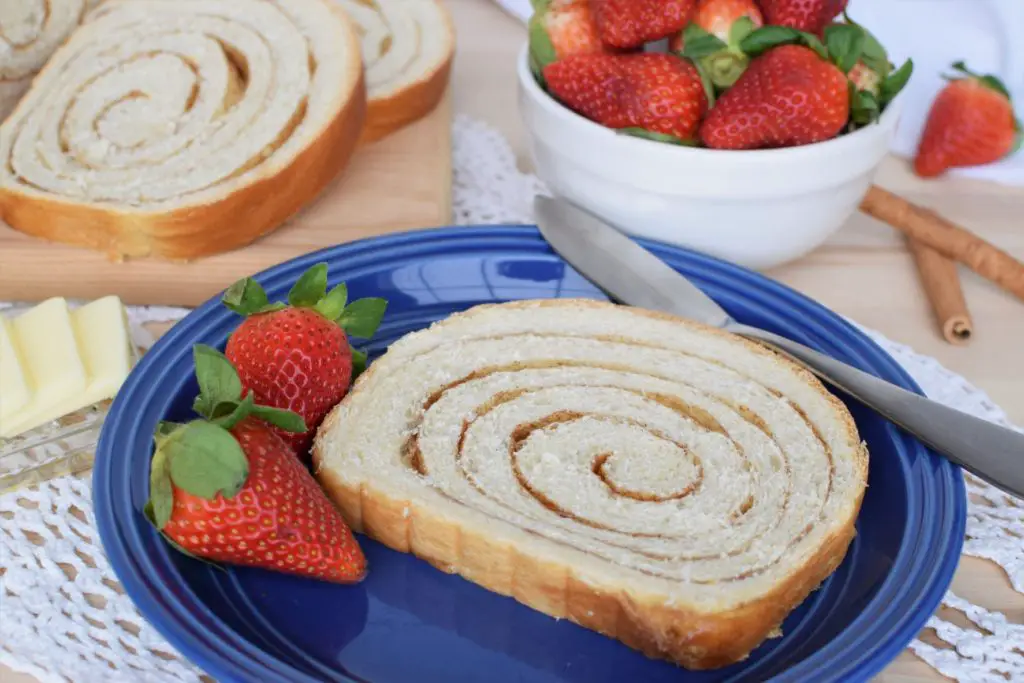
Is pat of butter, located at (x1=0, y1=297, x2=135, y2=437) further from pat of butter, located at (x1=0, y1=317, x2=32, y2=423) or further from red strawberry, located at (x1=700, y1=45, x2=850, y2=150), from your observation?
red strawberry, located at (x1=700, y1=45, x2=850, y2=150)

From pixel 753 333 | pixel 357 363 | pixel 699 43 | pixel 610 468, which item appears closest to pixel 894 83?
pixel 699 43

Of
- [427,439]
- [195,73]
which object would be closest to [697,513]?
[427,439]

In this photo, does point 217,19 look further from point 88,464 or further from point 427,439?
point 427,439

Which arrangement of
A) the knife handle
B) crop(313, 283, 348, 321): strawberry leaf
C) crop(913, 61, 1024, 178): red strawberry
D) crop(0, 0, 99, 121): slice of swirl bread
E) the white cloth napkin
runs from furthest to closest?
the white cloth napkin < crop(913, 61, 1024, 178): red strawberry < crop(0, 0, 99, 121): slice of swirl bread < crop(313, 283, 348, 321): strawberry leaf < the knife handle

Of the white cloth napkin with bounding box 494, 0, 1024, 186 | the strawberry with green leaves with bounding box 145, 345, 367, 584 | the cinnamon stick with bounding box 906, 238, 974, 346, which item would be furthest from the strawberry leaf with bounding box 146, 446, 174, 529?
the white cloth napkin with bounding box 494, 0, 1024, 186

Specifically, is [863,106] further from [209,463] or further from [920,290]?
[209,463]

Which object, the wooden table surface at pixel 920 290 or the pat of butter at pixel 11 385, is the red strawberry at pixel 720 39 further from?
the pat of butter at pixel 11 385

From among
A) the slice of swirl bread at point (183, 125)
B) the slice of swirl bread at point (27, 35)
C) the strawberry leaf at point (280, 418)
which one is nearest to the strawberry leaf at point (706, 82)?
the slice of swirl bread at point (183, 125)
